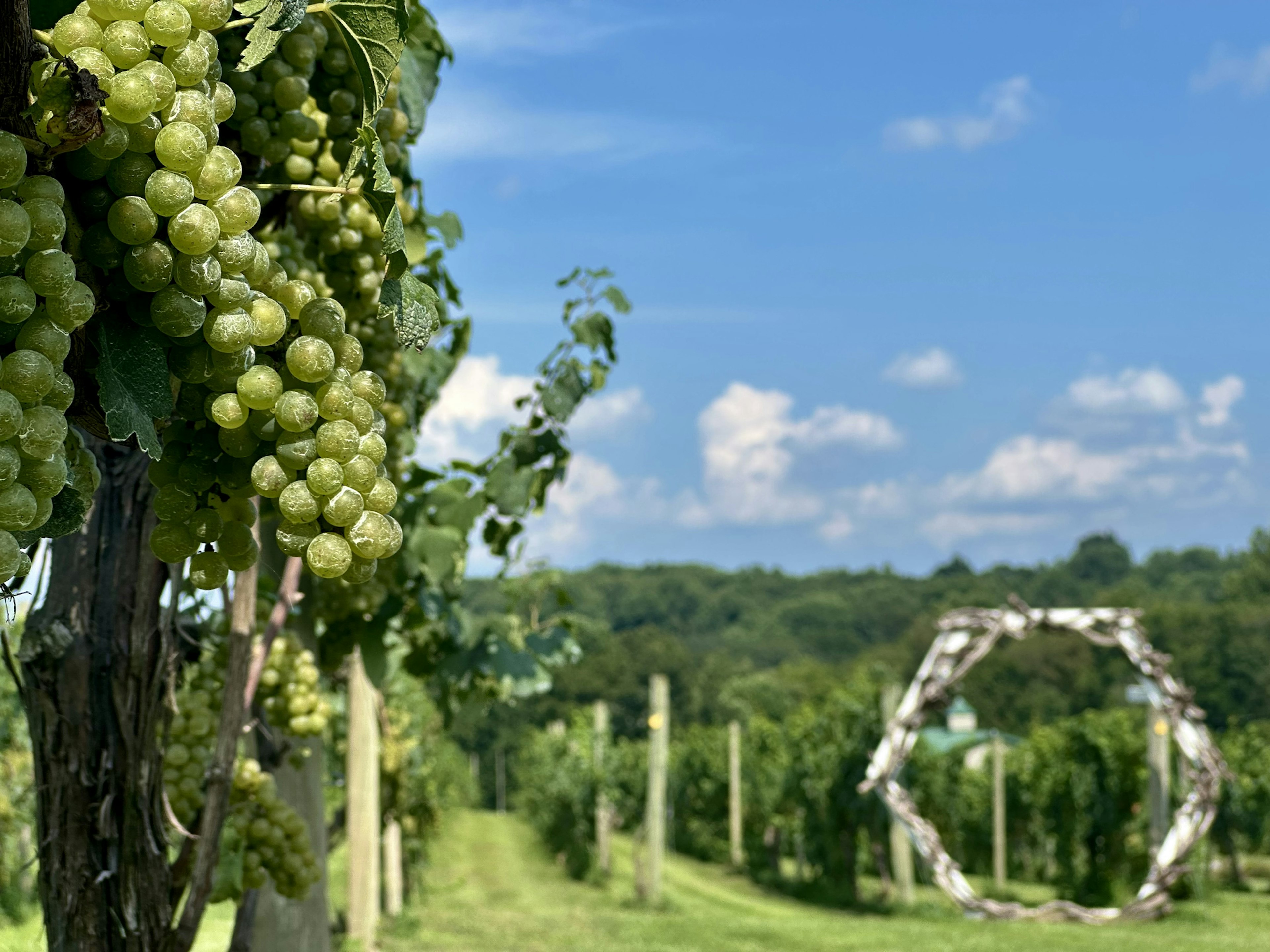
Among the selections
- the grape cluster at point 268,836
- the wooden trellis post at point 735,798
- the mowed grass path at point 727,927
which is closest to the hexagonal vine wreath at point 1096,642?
the mowed grass path at point 727,927

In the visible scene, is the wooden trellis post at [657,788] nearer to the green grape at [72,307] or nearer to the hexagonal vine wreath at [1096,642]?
the hexagonal vine wreath at [1096,642]

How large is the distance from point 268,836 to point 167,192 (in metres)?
1.67

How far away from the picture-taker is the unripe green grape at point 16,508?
0.76 metres

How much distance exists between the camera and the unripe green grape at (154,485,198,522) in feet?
3.26

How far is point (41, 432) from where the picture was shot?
2.55 feet

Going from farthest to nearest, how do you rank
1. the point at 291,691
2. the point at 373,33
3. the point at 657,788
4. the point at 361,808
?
the point at 657,788 → the point at 361,808 → the point at 291,691 → the point at 373,33

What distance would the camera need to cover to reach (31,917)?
9.57m

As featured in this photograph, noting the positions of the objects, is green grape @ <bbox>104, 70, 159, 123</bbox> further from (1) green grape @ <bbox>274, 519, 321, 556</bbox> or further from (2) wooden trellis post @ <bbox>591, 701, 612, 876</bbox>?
(2) wooden trellis post @ <bbox>591, 701, 612, 876</bbox>

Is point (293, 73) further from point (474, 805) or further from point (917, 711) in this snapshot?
point (474, 805)

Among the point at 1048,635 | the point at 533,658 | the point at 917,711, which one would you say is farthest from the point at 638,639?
the point at 533,658

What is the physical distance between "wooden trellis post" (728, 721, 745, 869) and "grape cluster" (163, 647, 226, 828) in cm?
1925

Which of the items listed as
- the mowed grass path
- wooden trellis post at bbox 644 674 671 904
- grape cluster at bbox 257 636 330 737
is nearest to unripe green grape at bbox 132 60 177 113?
grape cluster at bbox 257 636 330 737

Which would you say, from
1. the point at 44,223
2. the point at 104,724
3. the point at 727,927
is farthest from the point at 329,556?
the point at 727,927

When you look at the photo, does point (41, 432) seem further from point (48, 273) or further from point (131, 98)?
point (131, 98)
